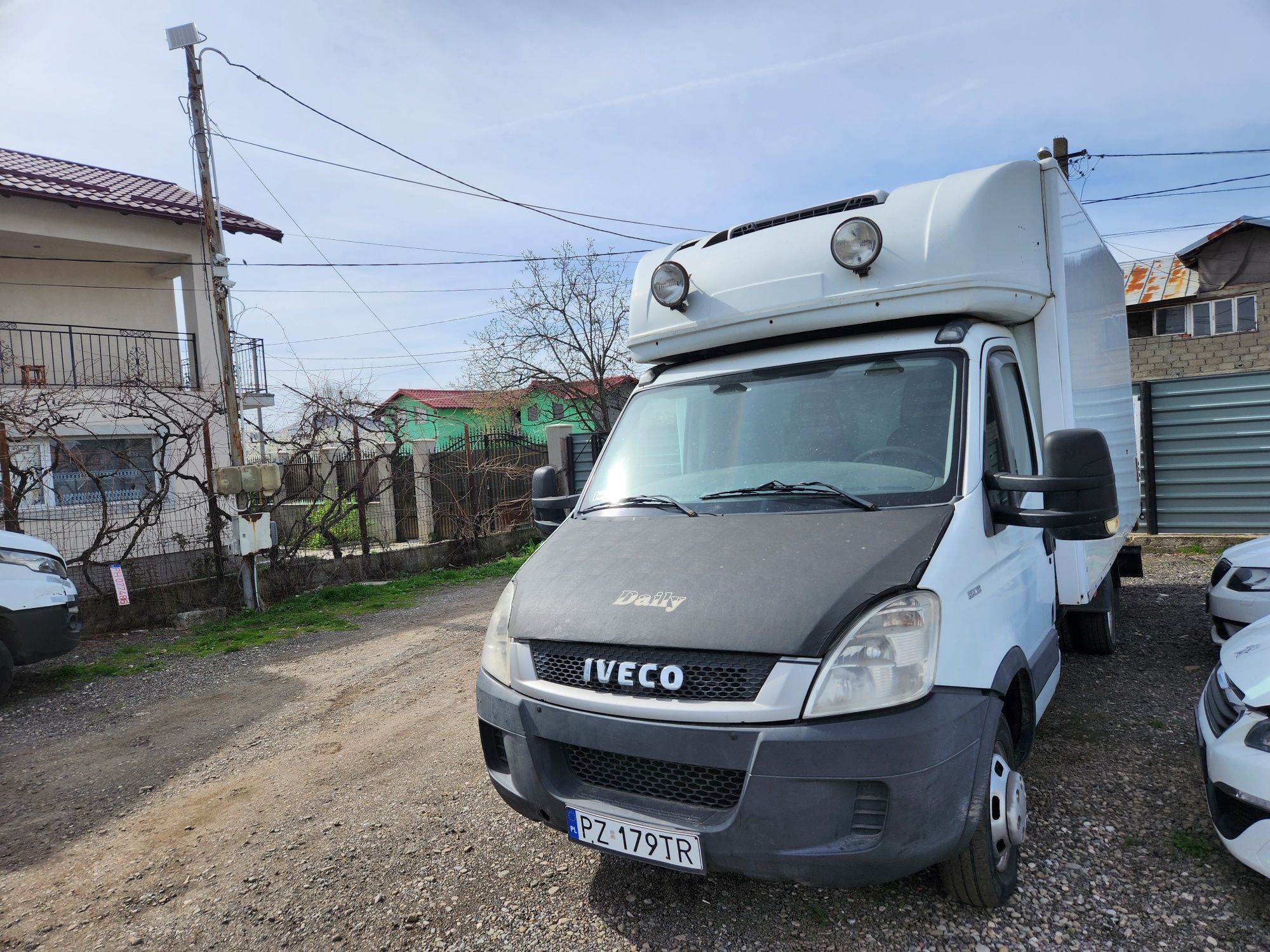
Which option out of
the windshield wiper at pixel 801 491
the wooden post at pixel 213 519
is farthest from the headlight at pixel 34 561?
the windshield wiper at pixel 801 491

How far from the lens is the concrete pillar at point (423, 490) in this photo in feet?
41.6

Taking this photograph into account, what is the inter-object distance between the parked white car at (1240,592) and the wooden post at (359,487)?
9788 mm

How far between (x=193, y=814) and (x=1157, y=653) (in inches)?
247

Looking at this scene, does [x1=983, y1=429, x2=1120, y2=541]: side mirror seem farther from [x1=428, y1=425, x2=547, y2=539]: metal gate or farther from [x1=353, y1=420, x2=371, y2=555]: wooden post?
[x1=428, y1=425, x2=547, y2=539]: metal gate

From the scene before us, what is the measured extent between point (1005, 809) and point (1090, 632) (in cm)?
323

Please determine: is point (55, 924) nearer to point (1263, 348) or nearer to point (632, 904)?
point (632, 904)

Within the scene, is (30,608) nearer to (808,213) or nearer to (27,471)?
(27,471)

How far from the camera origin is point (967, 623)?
2.53m

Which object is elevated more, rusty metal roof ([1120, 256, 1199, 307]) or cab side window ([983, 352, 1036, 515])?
rusty metal roof ([1120, 256, 1199, 307])

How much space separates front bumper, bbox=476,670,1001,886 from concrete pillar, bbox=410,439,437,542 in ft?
35.2

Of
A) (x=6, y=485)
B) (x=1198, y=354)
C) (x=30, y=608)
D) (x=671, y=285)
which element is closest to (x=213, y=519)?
(x=6, y=485)

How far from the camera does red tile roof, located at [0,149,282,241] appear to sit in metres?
13.7

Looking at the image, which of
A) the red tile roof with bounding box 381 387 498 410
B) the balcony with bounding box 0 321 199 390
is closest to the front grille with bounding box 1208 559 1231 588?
the balcony with bounding box 0 321 199 390

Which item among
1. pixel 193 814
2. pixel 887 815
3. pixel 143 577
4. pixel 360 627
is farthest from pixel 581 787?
pixel 143 577
